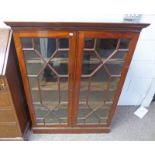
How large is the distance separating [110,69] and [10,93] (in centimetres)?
70

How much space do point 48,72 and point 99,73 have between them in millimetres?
364

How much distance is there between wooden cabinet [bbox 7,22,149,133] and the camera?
1079 millimetres

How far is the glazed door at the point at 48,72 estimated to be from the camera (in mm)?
1115

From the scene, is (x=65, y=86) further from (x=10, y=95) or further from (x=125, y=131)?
(x=125, y=131)

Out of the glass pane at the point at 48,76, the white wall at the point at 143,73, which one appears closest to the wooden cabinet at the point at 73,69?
the glass pane at the point at 48,76

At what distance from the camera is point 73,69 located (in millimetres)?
1252

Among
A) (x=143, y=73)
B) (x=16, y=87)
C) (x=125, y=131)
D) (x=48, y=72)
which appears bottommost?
(x=125, y=131)

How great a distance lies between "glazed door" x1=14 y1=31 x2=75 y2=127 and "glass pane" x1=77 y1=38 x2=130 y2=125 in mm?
103

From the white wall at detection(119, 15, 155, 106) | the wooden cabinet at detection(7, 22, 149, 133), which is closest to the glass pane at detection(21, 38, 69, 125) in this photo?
the wooden cabinet at detection(7, 22, 149, 133)

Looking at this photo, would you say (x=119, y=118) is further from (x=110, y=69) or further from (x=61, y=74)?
(x=61, y=74)

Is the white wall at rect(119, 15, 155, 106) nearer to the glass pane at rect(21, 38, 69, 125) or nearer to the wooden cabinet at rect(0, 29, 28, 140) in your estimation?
the glass pane at rect(21, 38, 69, 125)

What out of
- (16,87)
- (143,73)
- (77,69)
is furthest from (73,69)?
(143,73)

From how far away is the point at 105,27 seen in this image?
3.47ft

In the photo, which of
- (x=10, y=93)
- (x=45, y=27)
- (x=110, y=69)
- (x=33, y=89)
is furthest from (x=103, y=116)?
(x=45, y=27)
